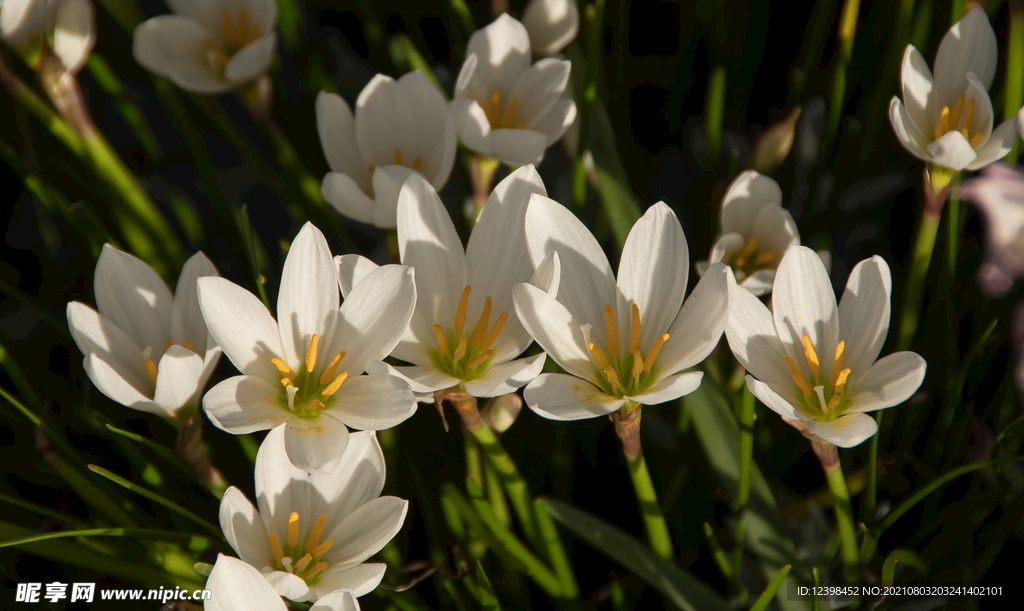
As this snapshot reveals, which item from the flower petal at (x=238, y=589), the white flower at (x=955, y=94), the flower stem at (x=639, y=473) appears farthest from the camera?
the white flower at (x=955, y=94)

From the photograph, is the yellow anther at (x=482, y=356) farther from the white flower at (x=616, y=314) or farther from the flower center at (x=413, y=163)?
the flower center at (x=413, y=163)

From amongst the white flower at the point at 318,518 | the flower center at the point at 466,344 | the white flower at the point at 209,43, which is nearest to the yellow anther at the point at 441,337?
the flower center at the point at 466,344

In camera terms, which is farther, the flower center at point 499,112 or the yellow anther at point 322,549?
the flower center at point 499,112

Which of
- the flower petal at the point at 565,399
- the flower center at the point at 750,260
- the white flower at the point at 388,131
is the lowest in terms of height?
the flower petal at the point at 565,399

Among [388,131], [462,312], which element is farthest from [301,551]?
[388,131]

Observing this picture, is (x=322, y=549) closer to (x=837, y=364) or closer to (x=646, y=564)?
(x=646, y=564)

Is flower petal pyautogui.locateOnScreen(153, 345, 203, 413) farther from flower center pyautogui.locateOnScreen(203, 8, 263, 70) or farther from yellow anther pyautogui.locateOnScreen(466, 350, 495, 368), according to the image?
flower center pyautogui.locateOnScreen(203, 8, 263, 70)
